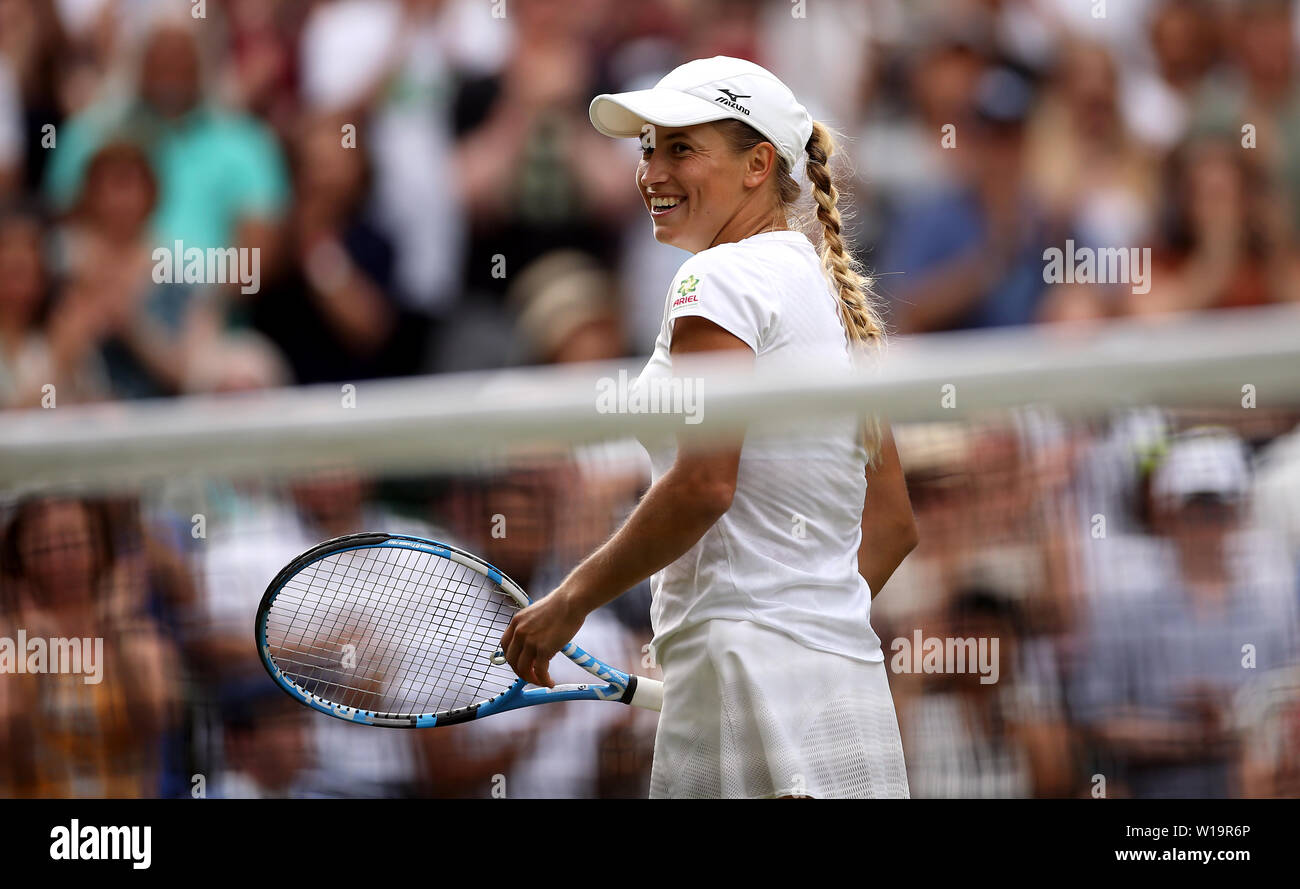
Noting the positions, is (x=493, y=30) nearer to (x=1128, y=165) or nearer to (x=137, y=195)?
(x=137, y=195)

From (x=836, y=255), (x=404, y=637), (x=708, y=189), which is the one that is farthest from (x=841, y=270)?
(x=404, y=637)

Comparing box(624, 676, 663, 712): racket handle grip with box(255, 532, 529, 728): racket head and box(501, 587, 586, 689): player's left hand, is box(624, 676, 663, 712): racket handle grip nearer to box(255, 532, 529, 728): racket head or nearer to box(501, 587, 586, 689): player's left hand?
box(255, 532, 529, 728): racket head

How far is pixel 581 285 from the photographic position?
10.5ft

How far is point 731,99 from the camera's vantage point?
6.10 ft

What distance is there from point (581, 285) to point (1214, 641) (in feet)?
4.55

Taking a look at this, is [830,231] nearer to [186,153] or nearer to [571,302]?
[571,302]

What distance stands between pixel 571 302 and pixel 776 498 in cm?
154

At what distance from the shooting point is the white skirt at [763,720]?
167 centimetres

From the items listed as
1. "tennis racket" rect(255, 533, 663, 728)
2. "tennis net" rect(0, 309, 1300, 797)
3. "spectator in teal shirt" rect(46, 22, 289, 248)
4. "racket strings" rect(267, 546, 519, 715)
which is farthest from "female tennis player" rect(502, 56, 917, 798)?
"spectator in teal shirt" rect(46, 22, 289, 248)

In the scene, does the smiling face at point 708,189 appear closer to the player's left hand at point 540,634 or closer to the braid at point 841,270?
the braid at point 841,270

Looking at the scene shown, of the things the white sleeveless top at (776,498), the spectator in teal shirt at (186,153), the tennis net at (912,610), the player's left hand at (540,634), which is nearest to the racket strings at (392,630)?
the tennis net at (912,610)

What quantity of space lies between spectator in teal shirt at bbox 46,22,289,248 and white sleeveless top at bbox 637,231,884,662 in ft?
6.49

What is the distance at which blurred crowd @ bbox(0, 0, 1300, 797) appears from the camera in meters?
2.77
